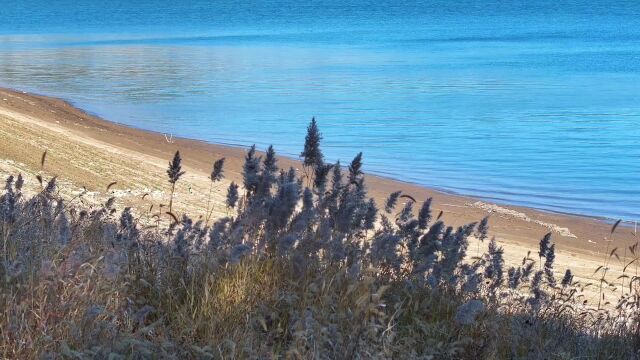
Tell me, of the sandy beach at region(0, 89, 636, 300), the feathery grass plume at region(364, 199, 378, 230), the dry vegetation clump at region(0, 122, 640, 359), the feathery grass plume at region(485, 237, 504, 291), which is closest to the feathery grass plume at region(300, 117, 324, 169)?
the dry vegetation clump at region(0, 122, 640, 359)

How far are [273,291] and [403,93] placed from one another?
2759 cm

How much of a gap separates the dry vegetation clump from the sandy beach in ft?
14.1

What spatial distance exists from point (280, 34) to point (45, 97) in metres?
Answer: 43.0

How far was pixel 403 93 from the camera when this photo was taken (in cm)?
3152

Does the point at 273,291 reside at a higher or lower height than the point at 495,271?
lower

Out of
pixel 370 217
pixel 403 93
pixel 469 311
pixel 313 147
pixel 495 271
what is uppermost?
pixel 403 93

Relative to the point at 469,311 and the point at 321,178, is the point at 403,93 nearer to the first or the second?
the point at 321,178

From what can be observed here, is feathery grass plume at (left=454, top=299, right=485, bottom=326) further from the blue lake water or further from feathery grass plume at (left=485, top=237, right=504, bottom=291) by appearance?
the blue lake water

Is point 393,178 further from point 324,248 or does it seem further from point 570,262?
point 324,248

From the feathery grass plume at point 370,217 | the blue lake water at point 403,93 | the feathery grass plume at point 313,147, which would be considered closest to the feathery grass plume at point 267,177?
the feathery grass plume at point 313,147

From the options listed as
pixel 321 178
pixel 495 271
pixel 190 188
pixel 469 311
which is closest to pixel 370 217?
pixel 321 178

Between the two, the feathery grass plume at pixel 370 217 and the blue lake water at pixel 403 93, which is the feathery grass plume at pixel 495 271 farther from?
the blue lake water at pixel 403 93

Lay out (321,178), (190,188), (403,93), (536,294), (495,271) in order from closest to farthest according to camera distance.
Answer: (321,178)
(536,294)
(495,271)
(190,188)
(403,93)

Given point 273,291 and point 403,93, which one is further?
point 403,93
